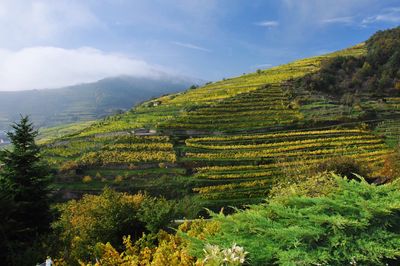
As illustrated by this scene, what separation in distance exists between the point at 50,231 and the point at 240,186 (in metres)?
23.9

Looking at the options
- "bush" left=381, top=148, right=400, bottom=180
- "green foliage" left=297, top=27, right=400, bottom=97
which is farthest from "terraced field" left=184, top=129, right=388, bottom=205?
"green foliage" left=297, top=27, right=400, bottom=97

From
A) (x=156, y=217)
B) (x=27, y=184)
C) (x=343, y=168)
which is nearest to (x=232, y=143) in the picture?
(x=343, y=168)

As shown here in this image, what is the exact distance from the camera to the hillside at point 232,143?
135 ft

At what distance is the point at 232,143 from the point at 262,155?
17.6ft

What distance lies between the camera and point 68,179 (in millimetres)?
42531

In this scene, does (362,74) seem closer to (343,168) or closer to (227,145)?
(227,145)

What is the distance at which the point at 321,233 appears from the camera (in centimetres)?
703

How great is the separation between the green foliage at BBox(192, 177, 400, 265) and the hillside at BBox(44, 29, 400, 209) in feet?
84.0

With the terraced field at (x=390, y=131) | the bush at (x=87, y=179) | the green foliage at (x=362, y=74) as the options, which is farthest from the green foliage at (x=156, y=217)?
the green foliage at (x=362, y=74)

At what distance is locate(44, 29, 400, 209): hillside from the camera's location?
41000 mm

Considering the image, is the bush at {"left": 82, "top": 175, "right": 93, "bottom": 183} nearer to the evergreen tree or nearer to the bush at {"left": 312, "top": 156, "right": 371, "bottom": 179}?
the evergreen tree

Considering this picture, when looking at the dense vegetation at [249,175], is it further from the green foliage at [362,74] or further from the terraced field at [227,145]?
the green foliage at [362,74]

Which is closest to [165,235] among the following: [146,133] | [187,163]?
[187,163]

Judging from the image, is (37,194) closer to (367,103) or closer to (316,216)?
(316,216)
